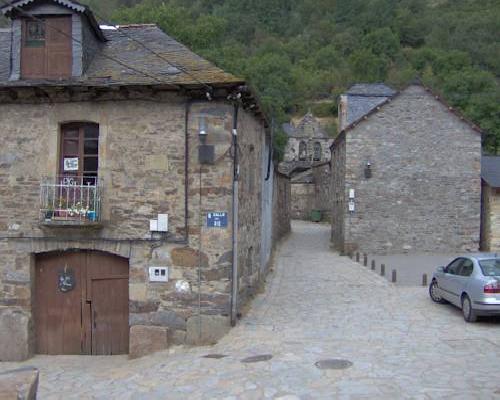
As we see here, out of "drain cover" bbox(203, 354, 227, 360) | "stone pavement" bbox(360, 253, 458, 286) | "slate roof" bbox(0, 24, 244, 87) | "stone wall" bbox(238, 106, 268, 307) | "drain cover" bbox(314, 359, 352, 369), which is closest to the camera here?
"drain cover" bbox(314, 359, 352, 369)

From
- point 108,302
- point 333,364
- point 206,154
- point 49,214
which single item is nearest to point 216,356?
point 333,364

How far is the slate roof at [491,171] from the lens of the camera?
25625mm

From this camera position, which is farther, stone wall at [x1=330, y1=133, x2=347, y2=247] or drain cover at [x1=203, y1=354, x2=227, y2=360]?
stone wall at [x1=330, y1=133, x2=347, y2=247]

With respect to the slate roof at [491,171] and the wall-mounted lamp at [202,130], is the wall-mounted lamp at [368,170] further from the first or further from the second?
the wall-mounted lamp at [202,130]

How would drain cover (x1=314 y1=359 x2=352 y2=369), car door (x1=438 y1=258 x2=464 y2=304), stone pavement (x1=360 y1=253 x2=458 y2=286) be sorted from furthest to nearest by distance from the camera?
1. stone pavement (x1=360 y1=253 x2=458 y2=286)
2. car door (x1=438 y1=258 x2=464 y2=304)
3. drain cover (x1=314 y1=359 x2=352 y2=369)

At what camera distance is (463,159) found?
2541 cm

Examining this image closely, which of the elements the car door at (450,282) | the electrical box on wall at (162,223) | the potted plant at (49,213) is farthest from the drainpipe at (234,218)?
the car door at (450,282)

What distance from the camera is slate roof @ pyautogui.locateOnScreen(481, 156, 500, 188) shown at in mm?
25625

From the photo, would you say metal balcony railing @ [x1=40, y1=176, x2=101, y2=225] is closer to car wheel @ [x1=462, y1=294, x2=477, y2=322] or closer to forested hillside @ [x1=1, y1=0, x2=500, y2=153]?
car wheel @ [x1=462, y1=294, x2=477, y2=322]

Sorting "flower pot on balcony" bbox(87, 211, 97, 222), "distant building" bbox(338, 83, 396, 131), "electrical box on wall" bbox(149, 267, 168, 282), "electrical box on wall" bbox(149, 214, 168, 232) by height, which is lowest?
"electrical box on wall" bbox(149, 267, 168, 282)

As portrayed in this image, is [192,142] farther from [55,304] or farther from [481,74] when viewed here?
[481,74]

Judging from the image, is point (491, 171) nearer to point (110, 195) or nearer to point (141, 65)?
point (141, 65)

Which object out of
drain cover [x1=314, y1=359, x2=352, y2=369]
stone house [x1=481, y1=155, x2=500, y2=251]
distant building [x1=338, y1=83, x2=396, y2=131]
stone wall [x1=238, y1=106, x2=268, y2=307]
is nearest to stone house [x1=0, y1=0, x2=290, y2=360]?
stone wall [x1=238, y1=106, x2=268, y2=307]

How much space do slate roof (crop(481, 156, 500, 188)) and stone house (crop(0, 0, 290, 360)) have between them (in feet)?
57.0
